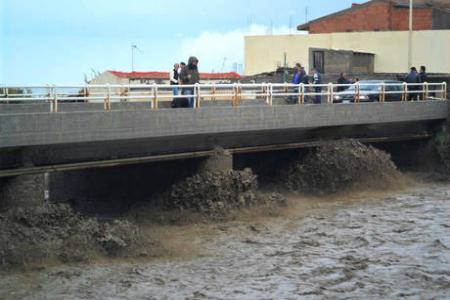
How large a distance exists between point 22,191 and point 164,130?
341 centimetres

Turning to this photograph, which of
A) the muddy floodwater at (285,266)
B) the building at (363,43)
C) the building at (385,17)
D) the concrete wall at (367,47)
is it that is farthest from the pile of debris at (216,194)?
→ the building at (385,17)

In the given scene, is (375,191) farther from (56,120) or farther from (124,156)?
(56,120)

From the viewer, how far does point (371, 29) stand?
57.4 m

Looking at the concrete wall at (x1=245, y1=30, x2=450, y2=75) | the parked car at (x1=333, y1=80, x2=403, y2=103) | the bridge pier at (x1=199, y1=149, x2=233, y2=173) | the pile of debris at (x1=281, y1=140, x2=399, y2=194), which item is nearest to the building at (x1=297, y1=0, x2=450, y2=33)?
the concrete wall at (x1=245, y1=30, x2=450, y2=75)

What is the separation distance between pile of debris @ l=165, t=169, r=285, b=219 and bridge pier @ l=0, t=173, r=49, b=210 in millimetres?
3519

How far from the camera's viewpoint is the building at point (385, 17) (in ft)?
180

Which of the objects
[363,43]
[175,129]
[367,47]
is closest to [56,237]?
[175,129]

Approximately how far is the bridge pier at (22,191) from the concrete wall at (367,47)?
36189mm

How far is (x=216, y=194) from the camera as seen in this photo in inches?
640

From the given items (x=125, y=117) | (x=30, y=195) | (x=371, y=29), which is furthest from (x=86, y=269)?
(x=371, y=29)

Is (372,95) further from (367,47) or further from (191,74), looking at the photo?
(367,47)

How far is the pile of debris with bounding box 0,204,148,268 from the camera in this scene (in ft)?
38.7

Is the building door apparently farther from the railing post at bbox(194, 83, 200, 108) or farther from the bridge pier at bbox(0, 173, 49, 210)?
the bridge pier at bbox(0, 173, 49, 210)

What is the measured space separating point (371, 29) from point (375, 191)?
3952 cm
